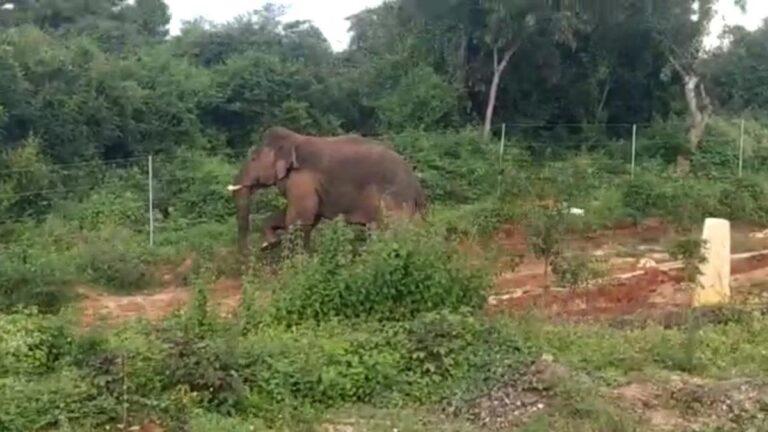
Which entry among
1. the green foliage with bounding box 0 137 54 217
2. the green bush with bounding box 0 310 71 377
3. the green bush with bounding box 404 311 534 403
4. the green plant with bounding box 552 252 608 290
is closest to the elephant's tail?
the green plant with bounding box 552 252 608 290

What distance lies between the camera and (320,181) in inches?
610

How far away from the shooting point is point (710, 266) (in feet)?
41.5

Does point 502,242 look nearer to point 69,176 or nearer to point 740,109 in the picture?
point 69,176

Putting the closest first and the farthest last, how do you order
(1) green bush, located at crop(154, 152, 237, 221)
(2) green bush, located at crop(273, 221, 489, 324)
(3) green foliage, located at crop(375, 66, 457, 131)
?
1. (2) green bush, located at crop(273, 221, 489, 324)
2. (1) green bush, located at crop(154, 152, 237, 221)
3. (3) green foliage, located at crop(375, 66, 457, 131)

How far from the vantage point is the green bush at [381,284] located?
10.6 m

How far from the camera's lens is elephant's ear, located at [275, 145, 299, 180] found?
15.5 metres

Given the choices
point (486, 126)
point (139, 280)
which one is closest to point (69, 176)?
point (139, 280)

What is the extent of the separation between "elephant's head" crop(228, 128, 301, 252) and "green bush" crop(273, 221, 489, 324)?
4.68m

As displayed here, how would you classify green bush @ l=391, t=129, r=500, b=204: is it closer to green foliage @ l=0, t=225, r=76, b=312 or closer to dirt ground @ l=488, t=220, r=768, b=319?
dirt ground @ l=488, t=220, r=768, b=319

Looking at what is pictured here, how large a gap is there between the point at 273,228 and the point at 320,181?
36.1 inches

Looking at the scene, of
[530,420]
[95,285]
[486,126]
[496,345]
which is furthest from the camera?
[486,126]

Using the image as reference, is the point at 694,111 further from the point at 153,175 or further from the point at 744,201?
the point at 153,175

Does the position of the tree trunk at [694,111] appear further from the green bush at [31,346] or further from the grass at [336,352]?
the green bush at [31,346]

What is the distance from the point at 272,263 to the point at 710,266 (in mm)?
5186
